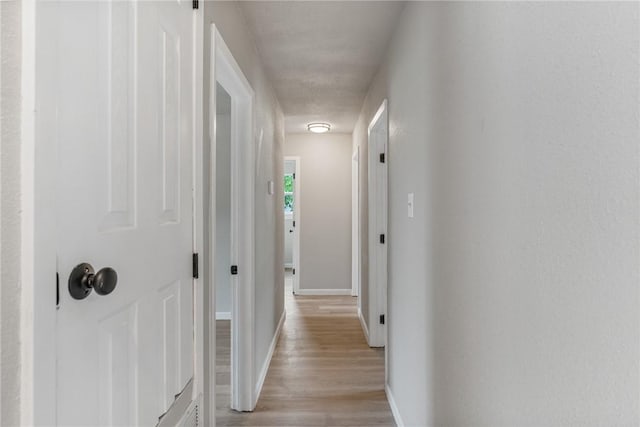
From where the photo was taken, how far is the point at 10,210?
1.90ft

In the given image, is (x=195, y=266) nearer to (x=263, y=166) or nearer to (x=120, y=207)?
(x=120, y=207)

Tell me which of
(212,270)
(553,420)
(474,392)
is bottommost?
(474,392)

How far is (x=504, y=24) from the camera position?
3.02 ft

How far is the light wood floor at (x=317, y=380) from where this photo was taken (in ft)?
7.27

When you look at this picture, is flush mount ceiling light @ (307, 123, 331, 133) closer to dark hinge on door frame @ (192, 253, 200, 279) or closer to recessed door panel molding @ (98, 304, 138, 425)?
dark hinge on door frame @ (192, 253, 200, 279)

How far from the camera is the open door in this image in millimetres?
678

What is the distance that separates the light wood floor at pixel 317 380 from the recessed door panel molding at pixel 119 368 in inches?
59.5

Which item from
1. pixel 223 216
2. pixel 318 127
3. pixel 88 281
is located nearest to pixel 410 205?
pixel 88 281

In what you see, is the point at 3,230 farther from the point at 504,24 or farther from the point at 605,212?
Result: the point at 504,24

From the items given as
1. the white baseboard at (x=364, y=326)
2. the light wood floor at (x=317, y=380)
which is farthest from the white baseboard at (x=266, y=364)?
the white baseboard at (x=364, y=326)

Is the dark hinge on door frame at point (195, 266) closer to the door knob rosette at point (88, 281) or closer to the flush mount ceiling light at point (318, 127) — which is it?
the door knob rosette at point (88, 281)

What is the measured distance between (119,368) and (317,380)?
2.12 metres

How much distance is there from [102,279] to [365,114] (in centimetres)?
337

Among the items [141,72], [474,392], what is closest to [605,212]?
[474,392]
